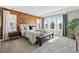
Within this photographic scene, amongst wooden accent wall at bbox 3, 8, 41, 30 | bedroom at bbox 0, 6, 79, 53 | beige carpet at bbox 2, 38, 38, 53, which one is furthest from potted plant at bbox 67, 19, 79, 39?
wooden accent wall at bbox 3, 8, 41, 30

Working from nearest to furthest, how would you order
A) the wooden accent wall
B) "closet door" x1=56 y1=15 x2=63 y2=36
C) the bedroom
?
the bedroom, "closet door" x1=56 y1=15 x2=63 y2=36, the wooden accent wall

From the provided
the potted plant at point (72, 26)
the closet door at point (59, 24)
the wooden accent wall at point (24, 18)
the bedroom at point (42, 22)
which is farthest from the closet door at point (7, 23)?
the potted plant at point (72, 26)

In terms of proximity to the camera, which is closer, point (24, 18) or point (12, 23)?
point (12, 23)

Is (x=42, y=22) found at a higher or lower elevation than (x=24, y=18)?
lower

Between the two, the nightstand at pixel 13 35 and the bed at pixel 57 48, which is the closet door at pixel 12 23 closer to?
the nightstand at pixel 13 35

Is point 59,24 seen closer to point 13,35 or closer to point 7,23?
point 13,35

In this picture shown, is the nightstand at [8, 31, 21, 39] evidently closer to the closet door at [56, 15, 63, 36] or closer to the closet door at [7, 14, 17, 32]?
the closet door at [7, 14, 17, 32]

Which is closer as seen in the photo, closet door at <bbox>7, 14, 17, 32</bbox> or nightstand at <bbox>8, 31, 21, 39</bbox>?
nightstand at <bbox>8, 31, 21, 39</bbox>

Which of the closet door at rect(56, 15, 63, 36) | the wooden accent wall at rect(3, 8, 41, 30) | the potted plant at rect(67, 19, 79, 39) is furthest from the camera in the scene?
the wooden accent wall at rect(3, 8, 41, 30)

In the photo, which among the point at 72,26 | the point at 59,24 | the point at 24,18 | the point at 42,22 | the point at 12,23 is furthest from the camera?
the point at 24,18

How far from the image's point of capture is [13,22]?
18.3ft

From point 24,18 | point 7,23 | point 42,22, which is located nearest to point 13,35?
point 7,23
